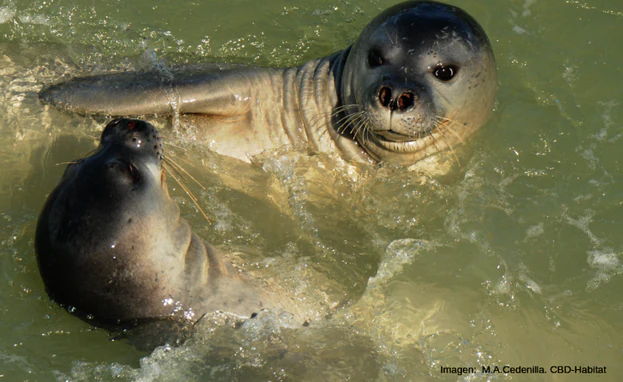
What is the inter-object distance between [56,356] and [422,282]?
103 inches

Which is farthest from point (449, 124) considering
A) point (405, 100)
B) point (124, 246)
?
point (124, 246)

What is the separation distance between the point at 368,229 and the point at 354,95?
3.52ft

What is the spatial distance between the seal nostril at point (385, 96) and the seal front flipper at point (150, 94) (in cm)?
124

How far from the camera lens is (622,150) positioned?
6660 mm

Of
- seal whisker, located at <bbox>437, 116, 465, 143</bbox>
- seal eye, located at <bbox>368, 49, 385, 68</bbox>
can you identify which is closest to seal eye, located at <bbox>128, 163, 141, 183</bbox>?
seal eye, located at <bbox>368, 49, 385, 68</bbox>

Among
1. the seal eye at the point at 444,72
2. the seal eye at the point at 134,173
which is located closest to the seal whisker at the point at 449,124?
the seal eye at the point at 444,72

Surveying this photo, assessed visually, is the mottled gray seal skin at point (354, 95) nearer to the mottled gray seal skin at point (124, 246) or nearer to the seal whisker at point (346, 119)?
the seal whisker at point (346, 119)

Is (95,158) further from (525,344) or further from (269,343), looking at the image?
(525,344)

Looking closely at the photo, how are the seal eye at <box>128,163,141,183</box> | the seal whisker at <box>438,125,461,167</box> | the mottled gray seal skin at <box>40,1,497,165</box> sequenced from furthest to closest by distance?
1. the seal whisker at <box>438,125,461,167</box>
2. the mottled gray seal skin at <box>40,1,497,165</box>
3. the seal eye at <box>128,163,141,183</box>

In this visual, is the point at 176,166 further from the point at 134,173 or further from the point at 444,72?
the point at 444,72

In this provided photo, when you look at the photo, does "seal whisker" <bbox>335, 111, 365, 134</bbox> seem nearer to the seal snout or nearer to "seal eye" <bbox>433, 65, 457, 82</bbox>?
the seal snout

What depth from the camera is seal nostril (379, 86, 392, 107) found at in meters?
5.36

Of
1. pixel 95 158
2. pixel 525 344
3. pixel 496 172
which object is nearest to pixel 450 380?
pixel 525 344

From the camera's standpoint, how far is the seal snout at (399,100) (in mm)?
5340
